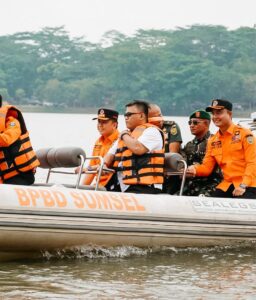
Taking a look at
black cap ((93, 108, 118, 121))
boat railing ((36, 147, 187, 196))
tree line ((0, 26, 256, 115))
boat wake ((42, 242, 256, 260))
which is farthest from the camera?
tree line ((0, 26, 256, 115))

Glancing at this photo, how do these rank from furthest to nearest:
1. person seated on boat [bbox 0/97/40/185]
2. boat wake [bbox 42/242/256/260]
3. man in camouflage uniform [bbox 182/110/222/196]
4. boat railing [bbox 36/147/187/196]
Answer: man in camouflage uniform [bbox 182/110/222/196] < boat railing [bbox 36/147/187/196] < boat wake [bbox 42/242/256/260] < person seated on boat [bbox 0/97/40/185]

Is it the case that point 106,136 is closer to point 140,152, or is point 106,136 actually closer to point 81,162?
point 81,162

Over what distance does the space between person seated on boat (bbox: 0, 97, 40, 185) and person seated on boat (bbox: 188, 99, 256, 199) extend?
4.81ft

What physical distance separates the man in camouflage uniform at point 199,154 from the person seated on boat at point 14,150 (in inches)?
64.6

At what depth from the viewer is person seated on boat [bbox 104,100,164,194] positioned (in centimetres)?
802

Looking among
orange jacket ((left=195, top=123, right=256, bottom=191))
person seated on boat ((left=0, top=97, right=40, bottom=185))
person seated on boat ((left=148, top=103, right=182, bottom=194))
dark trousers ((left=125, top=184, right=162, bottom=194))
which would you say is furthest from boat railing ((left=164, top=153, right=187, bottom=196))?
person seated on boat ((left=0, top=97, right=40, bottom=185))

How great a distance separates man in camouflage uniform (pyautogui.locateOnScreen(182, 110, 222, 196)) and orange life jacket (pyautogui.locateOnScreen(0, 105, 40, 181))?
65.6 inches

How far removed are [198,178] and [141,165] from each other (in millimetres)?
915

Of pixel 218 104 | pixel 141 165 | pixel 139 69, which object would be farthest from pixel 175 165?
pixel 139 69

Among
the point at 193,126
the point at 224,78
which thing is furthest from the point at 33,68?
the point at 193,126

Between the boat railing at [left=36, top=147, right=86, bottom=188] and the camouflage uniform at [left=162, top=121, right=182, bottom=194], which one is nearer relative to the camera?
the boat railing at [left=36, top=147, right=86, bottom=188]

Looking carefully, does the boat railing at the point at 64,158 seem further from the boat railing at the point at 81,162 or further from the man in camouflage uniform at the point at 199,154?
the man in camouflage uniform at the point at 199,154

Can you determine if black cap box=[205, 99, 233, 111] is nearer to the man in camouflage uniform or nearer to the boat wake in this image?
the man in camouflage uniform

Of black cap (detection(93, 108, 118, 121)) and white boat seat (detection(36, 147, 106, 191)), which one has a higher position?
black cap (detection(93, 108, 118, 121))
